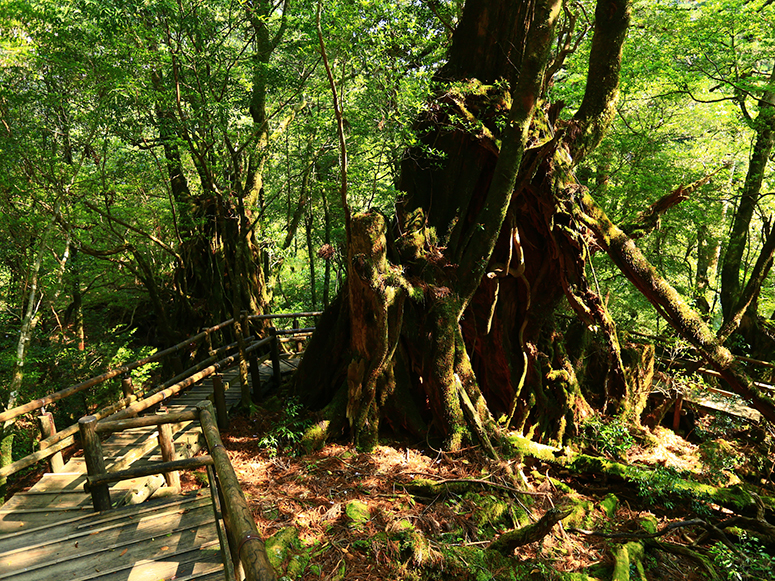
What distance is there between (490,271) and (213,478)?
440 cm

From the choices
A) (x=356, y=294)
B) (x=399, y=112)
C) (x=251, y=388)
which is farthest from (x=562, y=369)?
(x=251, y=388)

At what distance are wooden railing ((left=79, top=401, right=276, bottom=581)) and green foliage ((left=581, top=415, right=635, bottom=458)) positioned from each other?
540 cm

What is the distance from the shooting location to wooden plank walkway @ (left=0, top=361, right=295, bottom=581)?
2.81 meters

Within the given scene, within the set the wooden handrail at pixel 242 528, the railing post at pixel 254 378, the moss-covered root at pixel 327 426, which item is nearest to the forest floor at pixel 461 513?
the moss-covered root at pixel 327 426

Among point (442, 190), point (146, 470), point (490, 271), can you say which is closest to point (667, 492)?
point (490, 271)

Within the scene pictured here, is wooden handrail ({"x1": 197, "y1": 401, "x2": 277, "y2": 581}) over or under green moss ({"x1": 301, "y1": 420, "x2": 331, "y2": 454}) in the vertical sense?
over

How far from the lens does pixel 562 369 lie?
6641 mm

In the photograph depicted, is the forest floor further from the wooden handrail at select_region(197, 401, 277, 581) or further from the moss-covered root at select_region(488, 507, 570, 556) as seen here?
the wooden handrail at select_region(197, 401, 277, 581)

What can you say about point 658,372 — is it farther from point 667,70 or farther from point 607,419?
point 667,70

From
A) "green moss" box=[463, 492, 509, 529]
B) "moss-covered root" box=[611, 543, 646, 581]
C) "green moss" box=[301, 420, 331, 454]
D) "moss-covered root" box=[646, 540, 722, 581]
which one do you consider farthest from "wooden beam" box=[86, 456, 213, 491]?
"moss-covered root" box=[646, 540, 722, 581]

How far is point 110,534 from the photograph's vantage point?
10.8 ft

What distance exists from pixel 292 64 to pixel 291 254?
33.5 feet

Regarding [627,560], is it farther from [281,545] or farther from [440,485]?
[281,545]

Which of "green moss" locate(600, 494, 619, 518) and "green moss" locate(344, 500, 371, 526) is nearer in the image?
"green moss" locate(344, 500, 371, 526)
